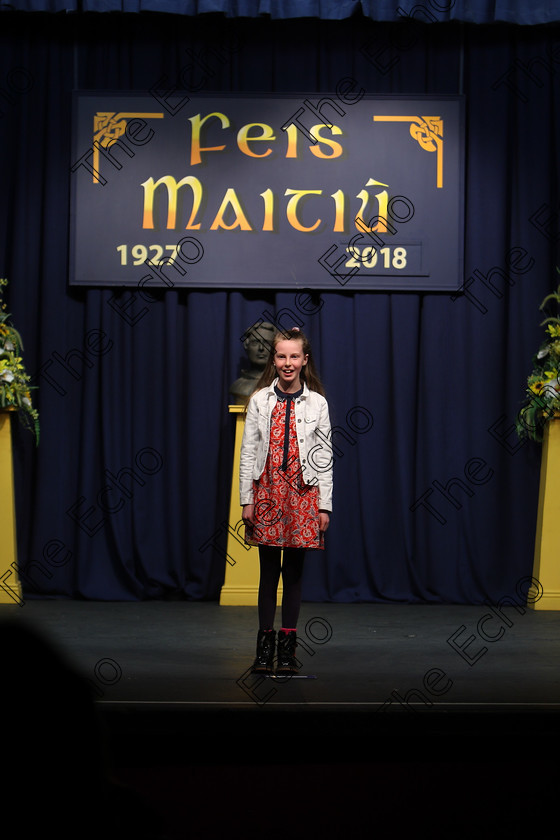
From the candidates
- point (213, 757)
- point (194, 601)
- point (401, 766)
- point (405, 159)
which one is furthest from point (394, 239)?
point (401, 766)

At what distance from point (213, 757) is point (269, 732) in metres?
0.28

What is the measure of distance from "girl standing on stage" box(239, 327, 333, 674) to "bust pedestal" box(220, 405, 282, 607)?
1.45m

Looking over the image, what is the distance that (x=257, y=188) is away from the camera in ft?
18.1

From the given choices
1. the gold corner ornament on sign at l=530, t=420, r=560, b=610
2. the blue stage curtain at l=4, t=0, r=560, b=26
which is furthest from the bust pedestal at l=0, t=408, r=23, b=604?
the gold corner ornament on sign at l=530, t=420, r=560, b=610

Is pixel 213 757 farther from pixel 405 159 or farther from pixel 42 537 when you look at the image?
pixel 405 159

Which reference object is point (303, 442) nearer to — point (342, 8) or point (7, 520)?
point (7, 520)

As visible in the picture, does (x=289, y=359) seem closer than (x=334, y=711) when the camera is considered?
No

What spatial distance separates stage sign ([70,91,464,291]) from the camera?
5.50 metres

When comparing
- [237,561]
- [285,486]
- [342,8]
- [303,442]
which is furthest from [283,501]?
[342,8]

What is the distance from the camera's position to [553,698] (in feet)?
11.0

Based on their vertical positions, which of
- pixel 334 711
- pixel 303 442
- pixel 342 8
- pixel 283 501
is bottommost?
pixel 334 711

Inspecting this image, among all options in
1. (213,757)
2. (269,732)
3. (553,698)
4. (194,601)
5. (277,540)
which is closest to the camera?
(213,757)

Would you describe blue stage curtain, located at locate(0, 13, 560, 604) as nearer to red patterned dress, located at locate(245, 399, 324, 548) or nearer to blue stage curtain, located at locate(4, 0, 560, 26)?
blue stage curtain, located at locate(4, 0, 560, 26)

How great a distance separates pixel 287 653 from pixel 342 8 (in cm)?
351
